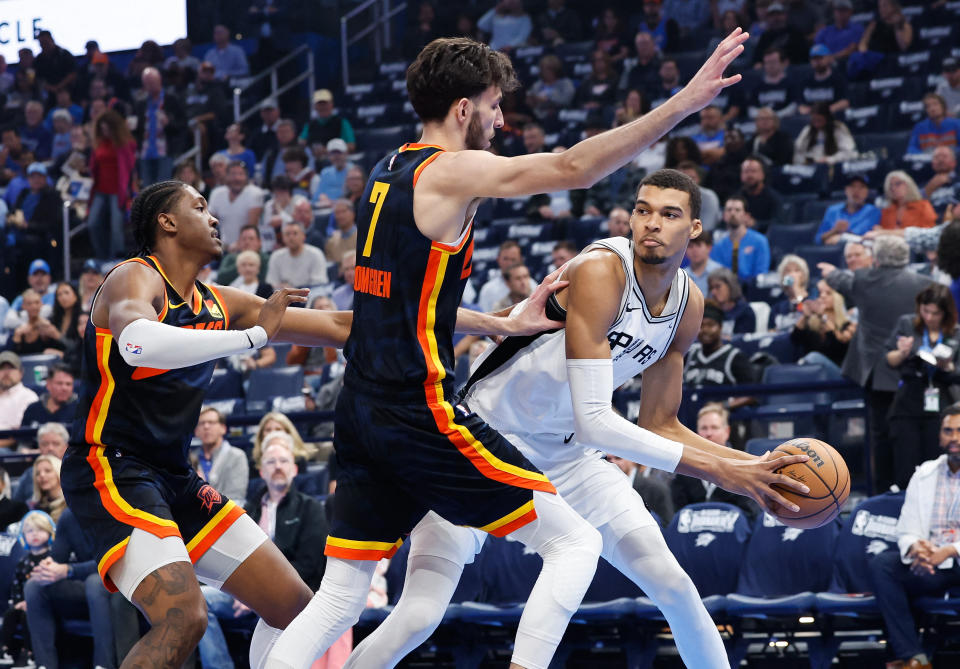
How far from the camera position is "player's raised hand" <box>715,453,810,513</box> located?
4270mm

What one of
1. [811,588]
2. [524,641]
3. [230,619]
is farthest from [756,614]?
[524,641]

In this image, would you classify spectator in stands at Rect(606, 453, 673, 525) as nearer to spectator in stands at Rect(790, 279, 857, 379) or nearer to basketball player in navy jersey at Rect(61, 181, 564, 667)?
spectator in stands at Rect(790, 279, 857, 379)

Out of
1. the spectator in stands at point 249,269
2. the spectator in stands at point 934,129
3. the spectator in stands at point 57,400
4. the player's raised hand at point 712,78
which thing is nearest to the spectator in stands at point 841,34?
the spectator in stands at point 934,129

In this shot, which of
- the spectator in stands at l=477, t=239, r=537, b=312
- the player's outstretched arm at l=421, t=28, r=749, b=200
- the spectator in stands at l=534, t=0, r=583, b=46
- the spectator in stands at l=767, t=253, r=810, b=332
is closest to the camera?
the player's outstretched arm at l=421, t=28, r=749, b=200

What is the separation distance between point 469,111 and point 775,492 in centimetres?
160

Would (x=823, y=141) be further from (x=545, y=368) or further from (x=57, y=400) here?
(x=545, y=368)

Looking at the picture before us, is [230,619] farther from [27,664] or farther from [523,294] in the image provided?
[523,294]

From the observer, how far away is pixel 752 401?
29.2 ft

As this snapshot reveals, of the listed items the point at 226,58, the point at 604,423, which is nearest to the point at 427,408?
the point at 604,423

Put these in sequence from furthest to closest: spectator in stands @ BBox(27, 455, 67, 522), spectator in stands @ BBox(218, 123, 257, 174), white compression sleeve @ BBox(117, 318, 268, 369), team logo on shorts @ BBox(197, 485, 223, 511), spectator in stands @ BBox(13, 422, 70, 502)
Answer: spectator in stands @ BBox(218, 123, 257, 174)
spectator in stands @ BBox(13, 422, 70, 502)
spectator in stands @ BBox(27, 455, 67, 522)
team logo on shorts @ BBox(197, 485, 223, 511)
white compression sleeve @ BBox(117, 318, 268, 369)

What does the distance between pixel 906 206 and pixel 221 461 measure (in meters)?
5.81

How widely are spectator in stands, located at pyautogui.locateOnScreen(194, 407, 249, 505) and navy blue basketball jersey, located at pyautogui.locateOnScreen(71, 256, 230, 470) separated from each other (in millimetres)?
4658

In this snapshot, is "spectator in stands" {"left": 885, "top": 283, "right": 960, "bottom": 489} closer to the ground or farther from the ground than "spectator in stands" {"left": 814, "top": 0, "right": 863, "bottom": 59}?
closer to the ground

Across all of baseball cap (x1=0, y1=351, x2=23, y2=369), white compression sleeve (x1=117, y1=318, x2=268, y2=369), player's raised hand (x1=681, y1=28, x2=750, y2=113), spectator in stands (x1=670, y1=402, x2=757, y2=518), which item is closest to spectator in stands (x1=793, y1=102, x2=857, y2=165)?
spectator in stands (x1=670, y1=402, x2=757, y2=518)
